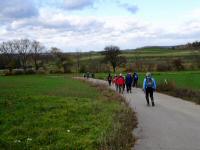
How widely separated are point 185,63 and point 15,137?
92776mm

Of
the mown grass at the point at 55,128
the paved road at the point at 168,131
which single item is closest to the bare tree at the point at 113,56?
the paved road at the point at 168,131

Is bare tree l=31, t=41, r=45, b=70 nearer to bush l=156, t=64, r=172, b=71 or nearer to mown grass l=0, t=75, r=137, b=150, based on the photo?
bush l=156, t=64, r=172, b=71

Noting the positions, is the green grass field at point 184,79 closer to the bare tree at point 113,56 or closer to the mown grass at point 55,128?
the mown grass at point 55,128

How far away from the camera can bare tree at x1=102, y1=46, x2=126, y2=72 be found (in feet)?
398

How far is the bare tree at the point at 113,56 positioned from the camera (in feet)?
398

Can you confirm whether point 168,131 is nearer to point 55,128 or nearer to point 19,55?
point 55,128

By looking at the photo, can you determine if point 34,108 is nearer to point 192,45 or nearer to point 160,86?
point 160,86

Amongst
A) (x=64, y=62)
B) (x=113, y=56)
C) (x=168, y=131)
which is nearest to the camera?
(x=168, y=131)

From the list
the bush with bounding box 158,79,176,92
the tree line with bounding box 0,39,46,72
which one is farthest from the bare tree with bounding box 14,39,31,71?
the bush with bounding box 158,79,176,92

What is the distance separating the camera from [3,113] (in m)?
16.2

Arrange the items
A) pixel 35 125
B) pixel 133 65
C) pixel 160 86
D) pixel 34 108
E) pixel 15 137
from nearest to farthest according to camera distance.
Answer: pixel 15 137
pixel 35 125
pixel 34 108
pixel 160 86
pixel 133 65

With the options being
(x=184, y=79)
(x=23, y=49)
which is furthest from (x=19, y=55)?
A: (x=184, y=79)

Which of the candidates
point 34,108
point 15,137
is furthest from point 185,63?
point 15,137

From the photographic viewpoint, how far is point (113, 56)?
123938 millimetres
